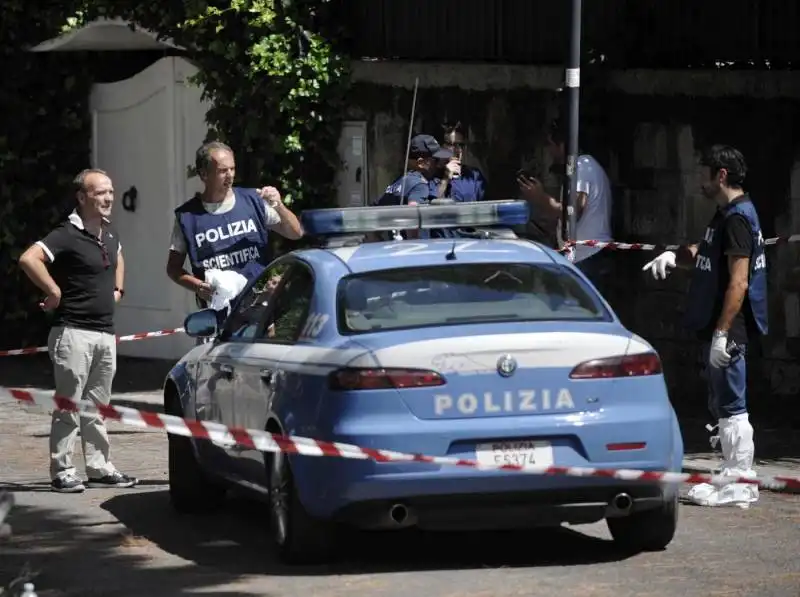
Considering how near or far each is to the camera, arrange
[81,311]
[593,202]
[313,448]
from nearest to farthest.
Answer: [313,448], [81,311], [593,202]

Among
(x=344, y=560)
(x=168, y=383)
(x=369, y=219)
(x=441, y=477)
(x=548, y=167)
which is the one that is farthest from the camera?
(x=548, y=167)

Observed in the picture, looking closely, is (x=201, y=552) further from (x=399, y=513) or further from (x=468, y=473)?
(x=468, y=473)

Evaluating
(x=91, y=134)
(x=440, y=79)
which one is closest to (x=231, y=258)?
(x=440, y=79)

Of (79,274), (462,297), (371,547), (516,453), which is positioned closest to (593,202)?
(79,274)

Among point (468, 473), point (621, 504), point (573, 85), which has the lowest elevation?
point (621, 504)

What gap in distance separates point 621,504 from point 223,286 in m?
3.79

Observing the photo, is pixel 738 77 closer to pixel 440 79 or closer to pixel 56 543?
pixel 440 79

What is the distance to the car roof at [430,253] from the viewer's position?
922 centimetres

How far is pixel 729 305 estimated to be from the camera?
10461 mm

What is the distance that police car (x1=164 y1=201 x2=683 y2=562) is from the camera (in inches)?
334

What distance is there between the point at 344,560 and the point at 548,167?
6814 mm

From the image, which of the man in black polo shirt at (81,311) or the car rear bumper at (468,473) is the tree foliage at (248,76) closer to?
the man in black polo shirt at (81,311)

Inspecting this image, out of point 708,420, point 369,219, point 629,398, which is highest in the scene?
point 369,219

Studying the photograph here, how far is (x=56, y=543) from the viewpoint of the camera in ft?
32.4
